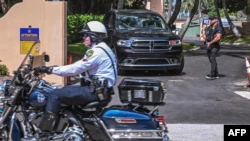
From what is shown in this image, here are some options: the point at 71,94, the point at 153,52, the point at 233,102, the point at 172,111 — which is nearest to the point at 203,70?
the point at 153,52

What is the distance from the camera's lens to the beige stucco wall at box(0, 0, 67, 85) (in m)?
12.7

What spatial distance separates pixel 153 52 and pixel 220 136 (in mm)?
6837

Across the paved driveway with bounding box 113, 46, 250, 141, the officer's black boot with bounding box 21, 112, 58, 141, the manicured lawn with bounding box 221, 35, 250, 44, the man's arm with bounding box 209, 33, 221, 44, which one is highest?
the man's arm with bounding box 209, 33, 221, 44

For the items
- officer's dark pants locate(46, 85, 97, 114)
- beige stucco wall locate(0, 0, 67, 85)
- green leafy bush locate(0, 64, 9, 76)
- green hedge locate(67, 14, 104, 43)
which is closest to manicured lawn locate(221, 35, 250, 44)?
green hedge locate(67, 14, 104, 43)

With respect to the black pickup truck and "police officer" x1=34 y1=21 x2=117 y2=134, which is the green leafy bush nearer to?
the black pickup truck

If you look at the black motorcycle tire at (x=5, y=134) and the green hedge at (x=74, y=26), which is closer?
the black motorcycle tire at (x=5, y=134)

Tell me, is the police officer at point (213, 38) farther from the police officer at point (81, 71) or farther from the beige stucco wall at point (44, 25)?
the police officer at point (81, 71)

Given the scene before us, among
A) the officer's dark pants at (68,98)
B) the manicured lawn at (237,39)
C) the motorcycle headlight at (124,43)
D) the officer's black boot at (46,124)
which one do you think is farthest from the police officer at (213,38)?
the manicured lawn at (237,39)

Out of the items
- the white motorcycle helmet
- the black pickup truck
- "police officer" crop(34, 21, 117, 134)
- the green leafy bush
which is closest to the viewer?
"police officer" crop(34, 21, 117, 134)

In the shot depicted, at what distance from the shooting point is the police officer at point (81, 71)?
5570 mm

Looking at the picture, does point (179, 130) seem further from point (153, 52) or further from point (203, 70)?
point (203, 70)

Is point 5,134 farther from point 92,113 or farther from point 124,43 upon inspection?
point 124,43

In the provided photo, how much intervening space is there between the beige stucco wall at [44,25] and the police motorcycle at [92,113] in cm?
699

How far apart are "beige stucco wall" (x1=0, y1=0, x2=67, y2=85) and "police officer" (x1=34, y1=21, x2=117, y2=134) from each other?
711cm
